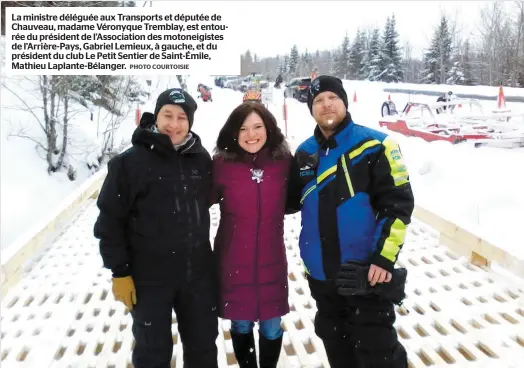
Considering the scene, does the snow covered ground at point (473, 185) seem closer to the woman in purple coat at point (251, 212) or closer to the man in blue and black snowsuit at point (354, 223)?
the man in blue and black snowsuit at point (354, 223)

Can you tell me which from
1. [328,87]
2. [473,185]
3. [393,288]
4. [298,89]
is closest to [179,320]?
[393,288]

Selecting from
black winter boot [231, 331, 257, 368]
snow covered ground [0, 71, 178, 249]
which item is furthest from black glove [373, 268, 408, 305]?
snow covered ground [0, 71, 178, 249]

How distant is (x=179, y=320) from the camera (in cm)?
217

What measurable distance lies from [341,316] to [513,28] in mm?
22679

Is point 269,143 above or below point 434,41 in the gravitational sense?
below

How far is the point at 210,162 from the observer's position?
2221 millimetres

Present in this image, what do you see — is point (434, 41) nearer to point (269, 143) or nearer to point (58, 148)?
point (58, 148)

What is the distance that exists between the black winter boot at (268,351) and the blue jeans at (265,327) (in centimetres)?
3

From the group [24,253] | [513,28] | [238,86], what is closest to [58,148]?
[24,253]

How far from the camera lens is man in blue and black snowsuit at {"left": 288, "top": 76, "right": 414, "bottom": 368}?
1.91m

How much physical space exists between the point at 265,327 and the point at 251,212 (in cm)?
64

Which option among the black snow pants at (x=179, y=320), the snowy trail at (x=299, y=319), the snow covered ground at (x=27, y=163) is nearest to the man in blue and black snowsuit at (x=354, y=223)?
the black snow pants at (x=179, y=320)

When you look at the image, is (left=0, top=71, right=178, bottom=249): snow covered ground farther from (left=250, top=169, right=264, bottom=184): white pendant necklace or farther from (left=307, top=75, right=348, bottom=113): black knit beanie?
(left=307, top=75, right=348, bottom=113): black knit beanie

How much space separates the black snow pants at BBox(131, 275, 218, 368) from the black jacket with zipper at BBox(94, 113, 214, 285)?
73mm
